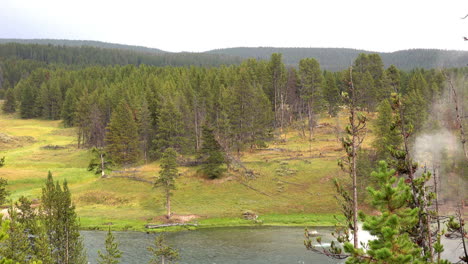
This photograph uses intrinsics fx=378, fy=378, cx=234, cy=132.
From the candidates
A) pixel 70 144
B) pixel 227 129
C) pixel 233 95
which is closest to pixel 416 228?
pixel 227 129

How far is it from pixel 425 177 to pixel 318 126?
88358mm

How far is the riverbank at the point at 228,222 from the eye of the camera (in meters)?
54.1

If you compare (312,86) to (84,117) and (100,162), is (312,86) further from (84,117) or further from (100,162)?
(84,117)

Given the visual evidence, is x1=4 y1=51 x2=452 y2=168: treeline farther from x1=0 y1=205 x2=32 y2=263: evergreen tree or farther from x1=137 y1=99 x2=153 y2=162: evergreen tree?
x1=0 y1=205 x2=32 y2=263: evergreen tree

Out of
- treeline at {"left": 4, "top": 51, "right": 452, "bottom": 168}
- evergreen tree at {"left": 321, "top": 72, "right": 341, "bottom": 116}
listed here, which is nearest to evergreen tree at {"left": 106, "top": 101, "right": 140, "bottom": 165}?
treeline at {"left": 4, "top": 51, "right": 452, "bottom": 168}

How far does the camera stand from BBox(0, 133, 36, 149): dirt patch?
4033 inches

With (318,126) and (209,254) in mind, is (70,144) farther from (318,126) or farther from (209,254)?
(209,254)

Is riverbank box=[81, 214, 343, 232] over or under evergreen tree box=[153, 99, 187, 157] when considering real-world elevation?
under

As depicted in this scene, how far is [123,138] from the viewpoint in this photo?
270 ft

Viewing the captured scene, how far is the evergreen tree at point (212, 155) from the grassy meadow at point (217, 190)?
1682 millimetres

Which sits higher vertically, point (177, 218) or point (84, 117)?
point (84, 117)

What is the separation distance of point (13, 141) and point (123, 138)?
44.6m

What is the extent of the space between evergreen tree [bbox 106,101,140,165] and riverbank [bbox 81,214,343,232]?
2555 centimetres

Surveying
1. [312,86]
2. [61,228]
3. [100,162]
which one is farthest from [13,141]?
[61,228]
